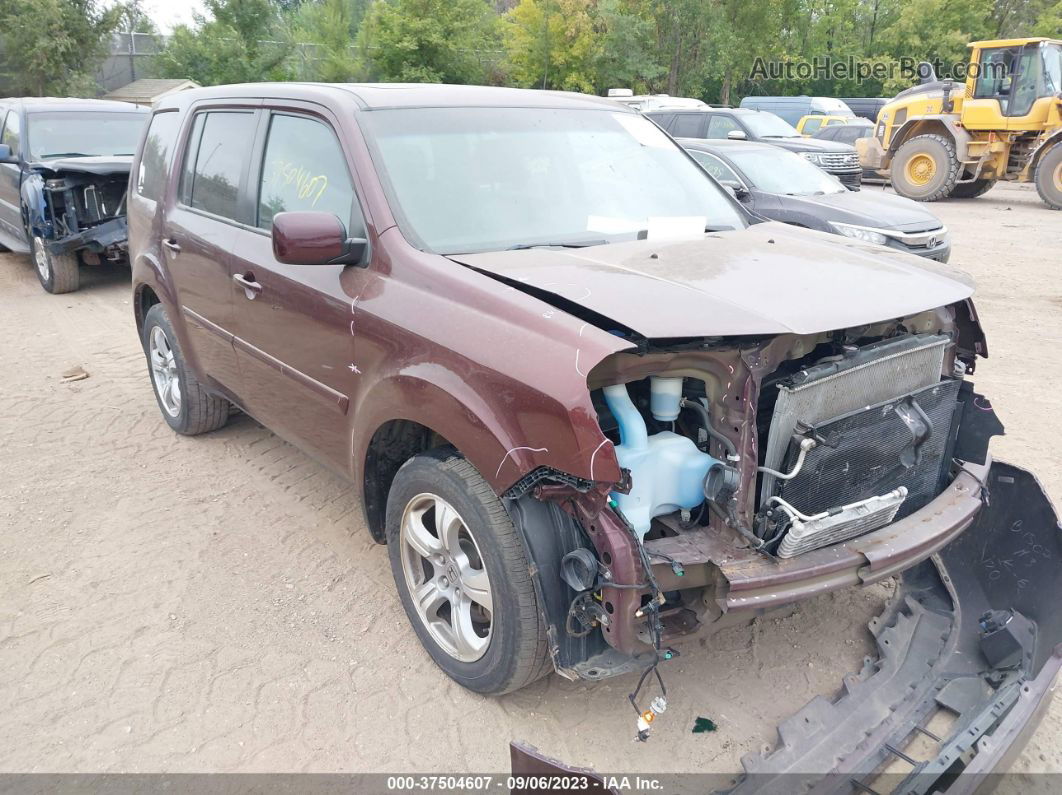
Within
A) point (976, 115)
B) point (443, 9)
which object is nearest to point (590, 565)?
point (976, 115)

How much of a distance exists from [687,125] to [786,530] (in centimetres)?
1255

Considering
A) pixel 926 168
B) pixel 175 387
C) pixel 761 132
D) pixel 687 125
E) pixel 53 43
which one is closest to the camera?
pixel 175 387

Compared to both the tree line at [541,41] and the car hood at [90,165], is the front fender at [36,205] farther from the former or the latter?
the tree line at [541,41]

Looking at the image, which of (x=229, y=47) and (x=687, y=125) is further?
(x=229, y=47)

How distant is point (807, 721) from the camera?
2.66 meters

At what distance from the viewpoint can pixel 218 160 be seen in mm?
4086

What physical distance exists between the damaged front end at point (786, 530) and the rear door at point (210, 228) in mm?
2202

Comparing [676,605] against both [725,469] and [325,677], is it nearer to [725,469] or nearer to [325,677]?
[725,469]

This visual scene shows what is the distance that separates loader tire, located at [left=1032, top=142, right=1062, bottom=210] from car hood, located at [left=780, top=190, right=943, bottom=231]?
27.4 feet

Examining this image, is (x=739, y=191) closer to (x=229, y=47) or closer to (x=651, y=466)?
(x=651, y=466)

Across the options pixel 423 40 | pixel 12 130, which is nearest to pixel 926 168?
pixel 12 130

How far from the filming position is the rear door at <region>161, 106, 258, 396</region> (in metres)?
3.86

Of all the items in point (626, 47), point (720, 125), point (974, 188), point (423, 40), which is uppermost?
point (423, 40)

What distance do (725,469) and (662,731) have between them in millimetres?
1001
